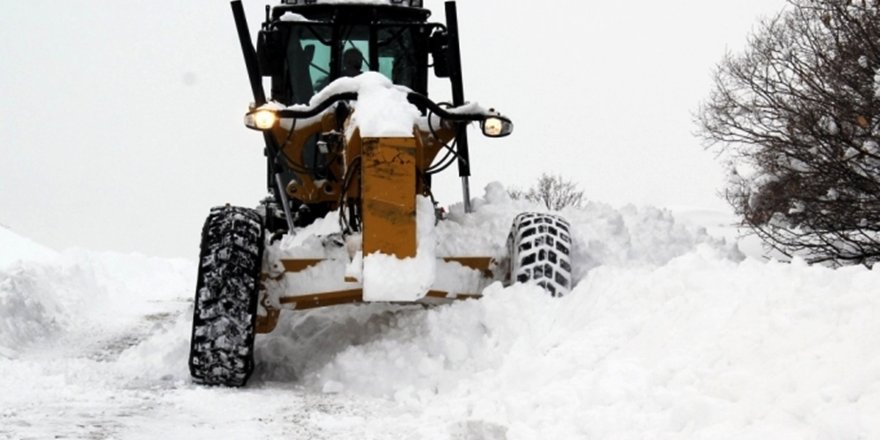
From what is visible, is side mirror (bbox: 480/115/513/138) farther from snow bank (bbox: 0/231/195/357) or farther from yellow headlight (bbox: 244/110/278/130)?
snow bank (bbox: 0/231/195/357)

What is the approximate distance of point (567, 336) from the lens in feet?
18.0

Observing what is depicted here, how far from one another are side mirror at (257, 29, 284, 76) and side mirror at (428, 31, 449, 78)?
1.21 m

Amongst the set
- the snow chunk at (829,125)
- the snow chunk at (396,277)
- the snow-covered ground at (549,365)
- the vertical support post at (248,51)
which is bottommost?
the snow-covered ground at (549,365)

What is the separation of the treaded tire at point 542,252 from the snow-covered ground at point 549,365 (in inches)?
10.7

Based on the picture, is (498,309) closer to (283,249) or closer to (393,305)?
(393,305)

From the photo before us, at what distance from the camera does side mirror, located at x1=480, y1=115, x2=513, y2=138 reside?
21.9 feet

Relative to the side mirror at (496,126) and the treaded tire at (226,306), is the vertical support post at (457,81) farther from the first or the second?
the treaded tire at (226,306)

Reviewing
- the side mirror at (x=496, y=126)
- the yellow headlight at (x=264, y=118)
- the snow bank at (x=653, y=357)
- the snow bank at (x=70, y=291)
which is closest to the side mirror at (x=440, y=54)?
the side mirror at (x=496, y=126)

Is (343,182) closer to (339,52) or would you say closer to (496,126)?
(496,126)

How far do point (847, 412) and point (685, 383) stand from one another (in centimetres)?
90

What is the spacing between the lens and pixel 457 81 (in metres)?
7.59

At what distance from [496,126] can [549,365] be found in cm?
218

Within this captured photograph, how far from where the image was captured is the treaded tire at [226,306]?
615cm

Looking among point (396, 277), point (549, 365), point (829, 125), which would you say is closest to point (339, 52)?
point (396, 277)
